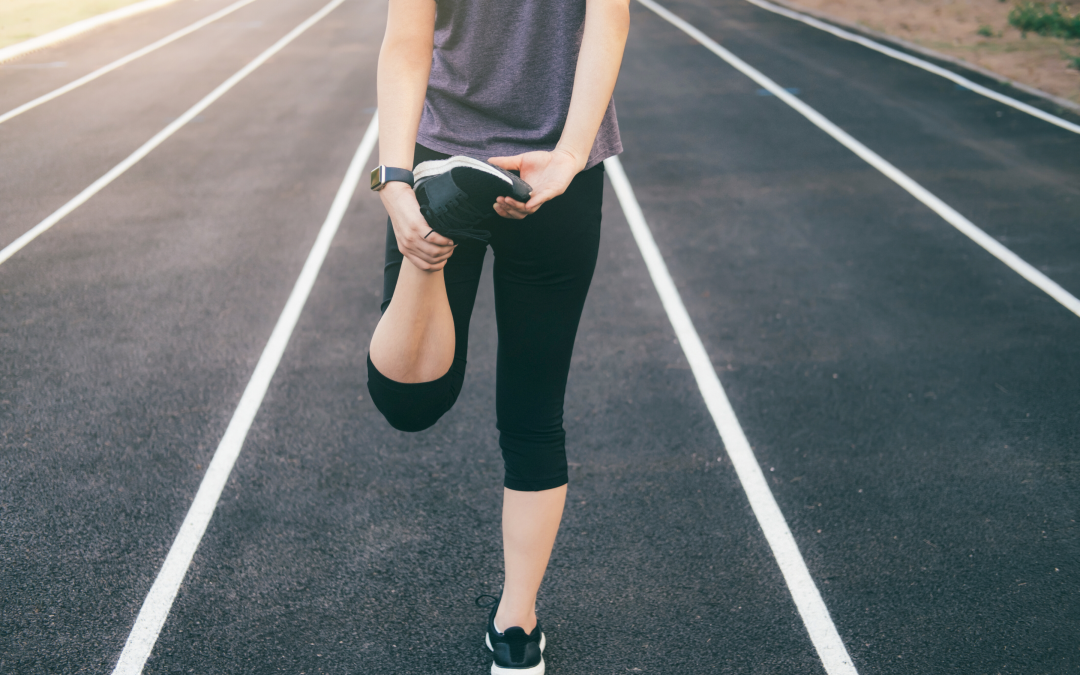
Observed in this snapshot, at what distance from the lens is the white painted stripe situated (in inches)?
501

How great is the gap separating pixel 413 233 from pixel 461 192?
0.47 ft

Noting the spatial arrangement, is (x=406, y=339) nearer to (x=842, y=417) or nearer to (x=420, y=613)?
(x=420, y=613)

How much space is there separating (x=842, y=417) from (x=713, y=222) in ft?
8.63

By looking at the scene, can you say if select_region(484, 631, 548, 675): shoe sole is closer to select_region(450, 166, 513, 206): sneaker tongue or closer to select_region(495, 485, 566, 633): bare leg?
select_region(495, 485, 566, 633): bare leg

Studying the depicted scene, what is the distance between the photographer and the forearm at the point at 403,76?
1.64 meters

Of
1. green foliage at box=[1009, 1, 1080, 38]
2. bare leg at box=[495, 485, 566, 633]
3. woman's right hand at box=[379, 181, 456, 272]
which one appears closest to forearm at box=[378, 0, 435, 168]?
woman's right hand at box=[379, 181, 456, 272]

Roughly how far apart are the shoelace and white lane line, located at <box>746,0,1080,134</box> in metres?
8.59

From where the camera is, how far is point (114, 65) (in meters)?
11.8

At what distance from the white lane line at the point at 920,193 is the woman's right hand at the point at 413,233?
439cm

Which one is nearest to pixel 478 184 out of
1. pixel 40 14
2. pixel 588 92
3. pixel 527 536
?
pixel 588 92

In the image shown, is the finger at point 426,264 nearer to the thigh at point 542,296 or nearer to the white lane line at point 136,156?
the thigh at point 542,296

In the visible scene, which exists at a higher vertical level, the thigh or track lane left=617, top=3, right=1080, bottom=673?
the thigh

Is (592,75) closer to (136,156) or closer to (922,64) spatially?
(136,156)

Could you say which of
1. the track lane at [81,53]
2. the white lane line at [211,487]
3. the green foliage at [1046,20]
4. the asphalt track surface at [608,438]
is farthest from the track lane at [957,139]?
the track lane at [81,53]
